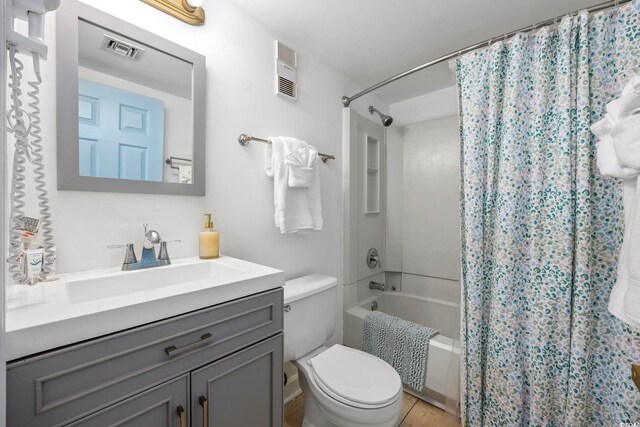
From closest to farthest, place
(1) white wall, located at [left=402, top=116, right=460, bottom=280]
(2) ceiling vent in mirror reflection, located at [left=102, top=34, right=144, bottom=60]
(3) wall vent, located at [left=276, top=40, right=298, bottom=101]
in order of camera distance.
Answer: (2) ceiling vent in mirror reflection, located at [left=102, top=34, right=144, bottom=60] → (3) wall vent, located at [left=276, top=40, right=298, bottom=101] → (1) white wall, located at [left=402, top=116, right=460, bottom=280]

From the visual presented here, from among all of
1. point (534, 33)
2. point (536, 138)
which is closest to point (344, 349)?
point (536, 138)

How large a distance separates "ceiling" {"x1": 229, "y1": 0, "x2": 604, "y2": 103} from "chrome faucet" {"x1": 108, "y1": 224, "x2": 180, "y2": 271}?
49.9 inches

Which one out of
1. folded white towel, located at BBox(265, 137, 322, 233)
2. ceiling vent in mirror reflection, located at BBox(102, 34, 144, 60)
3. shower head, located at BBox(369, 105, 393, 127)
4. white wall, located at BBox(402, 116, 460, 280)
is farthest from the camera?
white wall, located at BBox(402, 116, 460, 280)

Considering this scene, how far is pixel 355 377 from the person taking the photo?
1.26 metres

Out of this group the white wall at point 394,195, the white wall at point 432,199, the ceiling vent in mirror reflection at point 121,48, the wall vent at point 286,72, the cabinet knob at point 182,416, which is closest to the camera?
the cabinet knob at point 182,416

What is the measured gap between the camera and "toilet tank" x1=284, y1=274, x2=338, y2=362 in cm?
133

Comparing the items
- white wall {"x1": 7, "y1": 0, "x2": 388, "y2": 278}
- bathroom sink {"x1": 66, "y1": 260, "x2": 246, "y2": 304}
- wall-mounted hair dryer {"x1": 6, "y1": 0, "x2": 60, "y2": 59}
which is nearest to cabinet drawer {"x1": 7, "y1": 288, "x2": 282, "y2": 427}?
bathroom sink {"x1": 66, "y1": 260, "x2": 246, "y2": 304}

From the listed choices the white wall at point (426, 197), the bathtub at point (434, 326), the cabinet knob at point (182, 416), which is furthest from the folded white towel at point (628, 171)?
the white wall at point (426, 197)

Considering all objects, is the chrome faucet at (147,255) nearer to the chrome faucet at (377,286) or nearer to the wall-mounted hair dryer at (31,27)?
the wall-mounted hair dryer at (31,27)

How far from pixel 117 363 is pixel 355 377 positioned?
990 mm

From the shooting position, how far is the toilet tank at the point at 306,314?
1334 mm

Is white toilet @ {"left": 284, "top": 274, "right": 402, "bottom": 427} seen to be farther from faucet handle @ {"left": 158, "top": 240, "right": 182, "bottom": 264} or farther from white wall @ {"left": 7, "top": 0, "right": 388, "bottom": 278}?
faucet handle @ {"left": 158, "top": 240, "right": 182, "bottom": 264}

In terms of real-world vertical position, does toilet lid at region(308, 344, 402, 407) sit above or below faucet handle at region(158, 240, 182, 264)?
below

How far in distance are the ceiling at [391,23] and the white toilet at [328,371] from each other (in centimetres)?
151
